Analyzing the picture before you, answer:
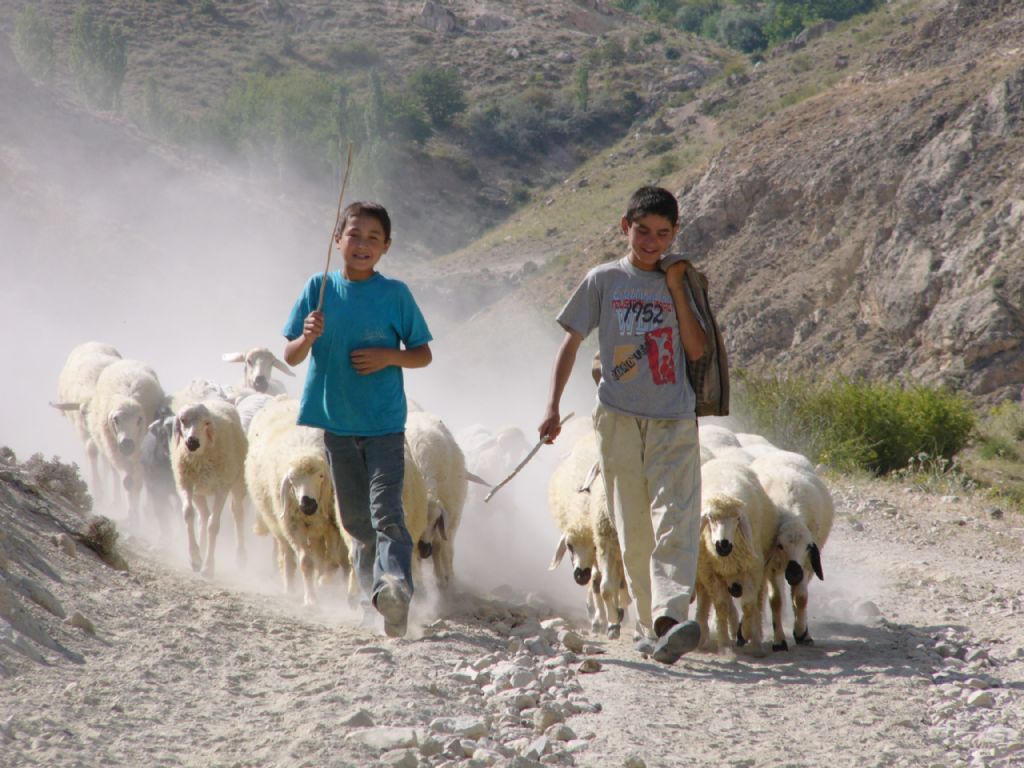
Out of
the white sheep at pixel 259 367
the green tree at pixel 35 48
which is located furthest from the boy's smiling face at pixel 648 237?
the green tree at pixel 35 48

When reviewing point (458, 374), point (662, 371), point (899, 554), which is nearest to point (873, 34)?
point (458, 374)

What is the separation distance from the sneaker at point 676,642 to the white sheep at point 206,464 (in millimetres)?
4251

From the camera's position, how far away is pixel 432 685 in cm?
450

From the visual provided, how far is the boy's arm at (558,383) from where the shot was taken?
16.8 ft

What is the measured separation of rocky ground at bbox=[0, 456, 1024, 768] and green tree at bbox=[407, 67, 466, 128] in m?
57.6

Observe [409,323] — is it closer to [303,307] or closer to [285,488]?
[303,307]

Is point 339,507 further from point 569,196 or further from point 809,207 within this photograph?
point 569,196

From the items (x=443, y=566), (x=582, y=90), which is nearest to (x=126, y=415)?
(x=443, y=566)

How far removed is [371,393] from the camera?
5.21 m

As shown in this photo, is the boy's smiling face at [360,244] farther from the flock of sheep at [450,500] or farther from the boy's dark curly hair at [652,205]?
the flock of sheep at [450,500]

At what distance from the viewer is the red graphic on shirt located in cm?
510

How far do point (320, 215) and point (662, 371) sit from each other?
46.7 meters

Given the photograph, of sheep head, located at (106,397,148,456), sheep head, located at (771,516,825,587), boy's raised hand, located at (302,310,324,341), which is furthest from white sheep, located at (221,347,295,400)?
boy's raised hand, located at (302,310,324,341)

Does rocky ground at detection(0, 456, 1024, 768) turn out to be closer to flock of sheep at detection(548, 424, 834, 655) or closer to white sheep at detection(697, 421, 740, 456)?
Result: flock of sheep at detection(548, 424, 834, 655)
